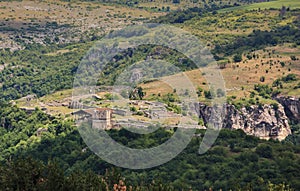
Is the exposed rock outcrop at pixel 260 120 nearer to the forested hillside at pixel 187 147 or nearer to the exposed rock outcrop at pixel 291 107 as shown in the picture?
the forested hillside at pixel 187 147

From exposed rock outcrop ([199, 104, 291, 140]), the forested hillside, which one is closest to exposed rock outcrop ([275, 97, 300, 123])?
the forested hillside

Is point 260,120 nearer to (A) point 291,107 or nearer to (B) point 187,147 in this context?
(A) point 291,107

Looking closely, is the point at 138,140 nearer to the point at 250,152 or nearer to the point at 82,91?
the point at 250,152

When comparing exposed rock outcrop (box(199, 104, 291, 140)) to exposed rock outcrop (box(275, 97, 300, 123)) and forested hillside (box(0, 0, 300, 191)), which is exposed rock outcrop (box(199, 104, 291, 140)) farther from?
exposed rock outcrop (box(275, 97, 300, 123))

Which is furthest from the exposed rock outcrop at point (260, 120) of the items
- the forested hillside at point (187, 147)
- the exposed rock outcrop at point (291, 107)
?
the exposed rock outcrop at point (291, 107)

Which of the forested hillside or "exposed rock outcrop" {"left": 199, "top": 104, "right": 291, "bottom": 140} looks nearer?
the forested hillside
